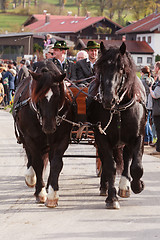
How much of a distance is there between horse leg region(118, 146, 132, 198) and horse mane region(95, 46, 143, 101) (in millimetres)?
908

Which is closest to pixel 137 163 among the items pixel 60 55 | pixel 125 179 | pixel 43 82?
pixel 125 179

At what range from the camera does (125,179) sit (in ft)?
25.0

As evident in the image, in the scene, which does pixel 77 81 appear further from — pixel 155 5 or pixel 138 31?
pixel 155 5

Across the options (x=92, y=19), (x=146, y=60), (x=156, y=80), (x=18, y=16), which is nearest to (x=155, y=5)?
(x=92, y=19)

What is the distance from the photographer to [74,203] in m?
7.51

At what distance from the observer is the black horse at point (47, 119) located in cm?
693

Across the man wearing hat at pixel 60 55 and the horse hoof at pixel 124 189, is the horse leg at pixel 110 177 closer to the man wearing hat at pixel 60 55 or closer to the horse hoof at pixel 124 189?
the horse hoof at pixel 124 189

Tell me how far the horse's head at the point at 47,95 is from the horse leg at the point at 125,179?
1.27m

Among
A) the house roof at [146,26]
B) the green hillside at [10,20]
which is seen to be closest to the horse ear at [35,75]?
the house roof at [146,26]

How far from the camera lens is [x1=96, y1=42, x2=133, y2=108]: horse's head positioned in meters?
6.53

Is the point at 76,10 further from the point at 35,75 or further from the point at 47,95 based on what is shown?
the point at 47,95

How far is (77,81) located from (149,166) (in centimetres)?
324

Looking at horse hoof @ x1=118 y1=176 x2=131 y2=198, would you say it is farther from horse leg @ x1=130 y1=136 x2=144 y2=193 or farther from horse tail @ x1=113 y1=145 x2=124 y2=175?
horse tail @ x1=113 y1=145 x2=124 y2=175

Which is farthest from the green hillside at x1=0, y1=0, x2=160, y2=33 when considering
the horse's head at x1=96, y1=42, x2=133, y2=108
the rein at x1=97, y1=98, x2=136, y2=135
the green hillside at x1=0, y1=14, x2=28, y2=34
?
the horse's head at x1=96, y1=42, x2=133, y2=108
